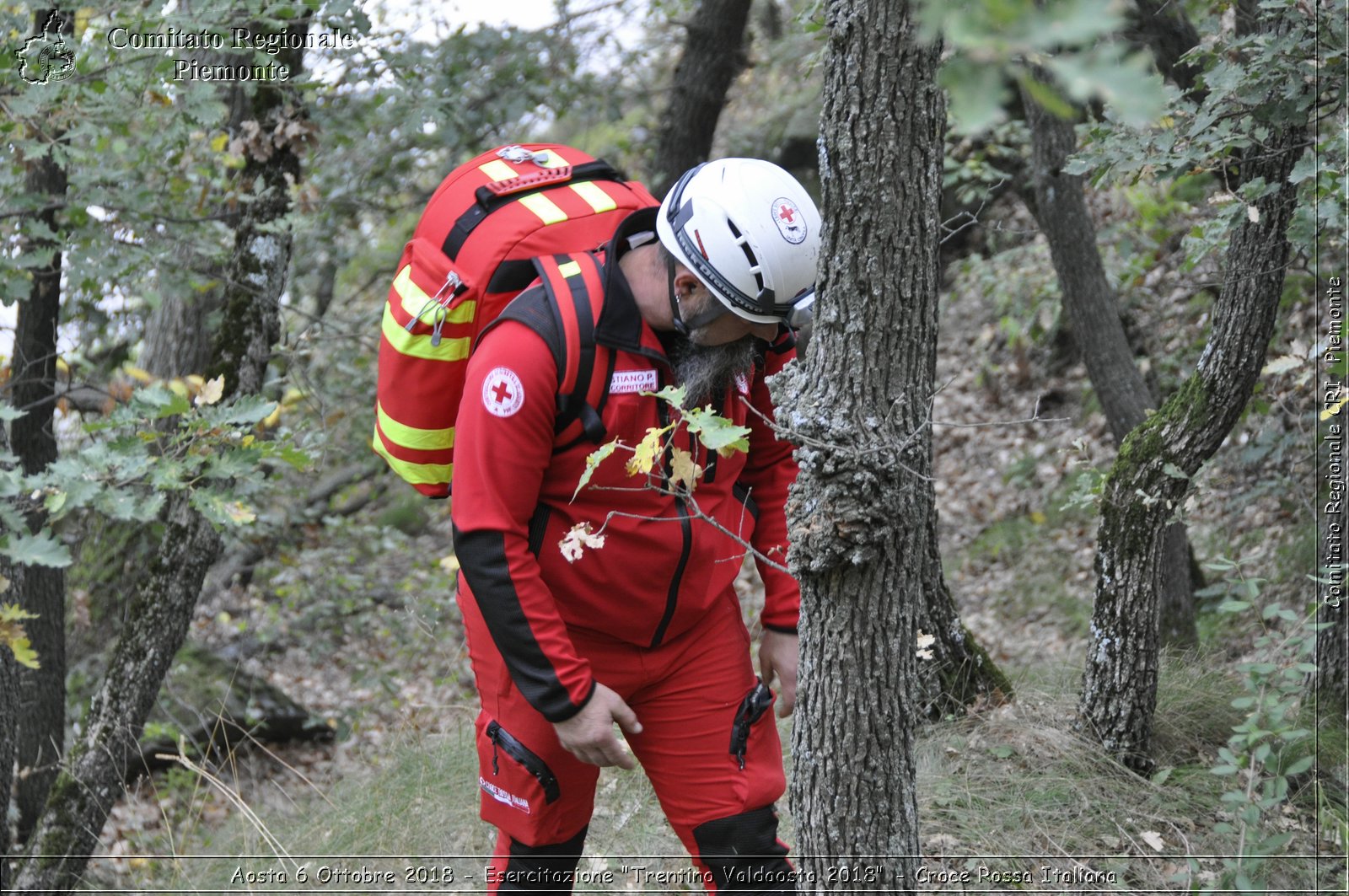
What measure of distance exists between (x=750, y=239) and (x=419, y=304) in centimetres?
85

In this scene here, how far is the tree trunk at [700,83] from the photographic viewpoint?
7445 millimetres

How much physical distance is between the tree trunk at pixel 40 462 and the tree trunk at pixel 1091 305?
14.4 feet

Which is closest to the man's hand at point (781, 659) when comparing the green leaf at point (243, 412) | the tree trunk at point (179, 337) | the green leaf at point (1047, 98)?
the green leaf at point (243, 412)

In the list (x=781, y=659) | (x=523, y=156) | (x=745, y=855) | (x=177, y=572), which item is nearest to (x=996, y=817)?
(x=781, y=659)

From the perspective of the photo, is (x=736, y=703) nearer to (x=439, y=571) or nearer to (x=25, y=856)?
(x=25, y=856)

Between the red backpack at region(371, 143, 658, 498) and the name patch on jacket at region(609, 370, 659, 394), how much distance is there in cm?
4

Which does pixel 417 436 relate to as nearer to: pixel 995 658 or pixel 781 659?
pixel 781 659

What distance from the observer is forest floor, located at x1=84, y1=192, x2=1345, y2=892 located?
3.49 meters

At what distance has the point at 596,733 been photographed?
250 cm

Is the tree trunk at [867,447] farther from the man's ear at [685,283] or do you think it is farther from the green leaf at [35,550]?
the green leaf at [35,550]

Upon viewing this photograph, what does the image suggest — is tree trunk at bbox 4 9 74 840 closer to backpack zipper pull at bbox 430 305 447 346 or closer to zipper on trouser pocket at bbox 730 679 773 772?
backpack zipper pull at bbox 430 305 447 346

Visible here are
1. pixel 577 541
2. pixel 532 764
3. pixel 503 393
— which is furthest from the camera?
pixel 532 764

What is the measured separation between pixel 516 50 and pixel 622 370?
205 inches

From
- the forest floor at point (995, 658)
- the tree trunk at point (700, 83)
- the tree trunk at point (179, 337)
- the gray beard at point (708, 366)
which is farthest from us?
the tree trunk at point (700, 83)
